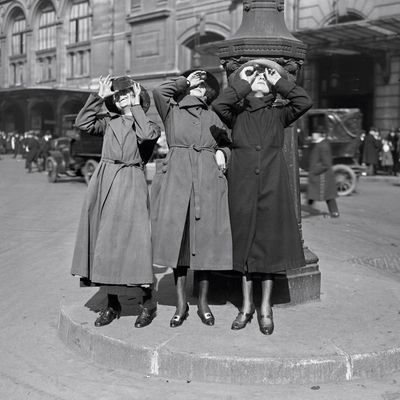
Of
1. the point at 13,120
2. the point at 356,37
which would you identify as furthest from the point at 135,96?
the point at 13,120

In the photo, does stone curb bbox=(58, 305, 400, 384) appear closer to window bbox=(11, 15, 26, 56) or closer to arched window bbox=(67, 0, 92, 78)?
arched window bbox=(67, 0, 92, 78)

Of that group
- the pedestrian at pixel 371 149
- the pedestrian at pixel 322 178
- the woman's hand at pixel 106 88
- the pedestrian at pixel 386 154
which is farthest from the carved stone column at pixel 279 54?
the pedestrian at pixel 386 154

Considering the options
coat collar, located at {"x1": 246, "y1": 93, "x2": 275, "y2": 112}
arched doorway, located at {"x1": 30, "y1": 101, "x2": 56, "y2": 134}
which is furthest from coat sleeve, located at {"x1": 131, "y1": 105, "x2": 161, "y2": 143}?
arched doorway, located at {"x1": 30, "y1": 101, "x2": 56, "y2": 134}

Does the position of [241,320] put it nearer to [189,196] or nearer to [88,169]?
[189,196]

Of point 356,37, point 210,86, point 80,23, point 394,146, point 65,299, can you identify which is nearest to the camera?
point 210,86

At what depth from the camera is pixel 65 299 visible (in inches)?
195

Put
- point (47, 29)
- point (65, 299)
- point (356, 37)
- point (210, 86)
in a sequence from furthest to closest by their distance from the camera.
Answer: point (47, 29)
point (356, 37)
point (65, 299)
point (210, 86)

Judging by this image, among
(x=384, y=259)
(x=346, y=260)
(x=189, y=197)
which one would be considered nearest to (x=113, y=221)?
(x=189, y=197)

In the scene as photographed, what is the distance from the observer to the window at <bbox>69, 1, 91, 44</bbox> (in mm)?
38906

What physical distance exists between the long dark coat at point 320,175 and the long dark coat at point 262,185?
6.89 metres

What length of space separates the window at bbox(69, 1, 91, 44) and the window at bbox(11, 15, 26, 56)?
7166mm

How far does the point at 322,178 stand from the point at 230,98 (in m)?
7.23

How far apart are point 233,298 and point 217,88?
5.22 ft

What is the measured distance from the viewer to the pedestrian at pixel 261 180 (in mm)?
4148
